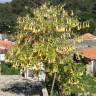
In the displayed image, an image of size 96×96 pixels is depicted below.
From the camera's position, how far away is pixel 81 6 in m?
86.4

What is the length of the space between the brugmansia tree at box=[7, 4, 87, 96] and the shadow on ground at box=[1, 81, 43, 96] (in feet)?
11.9

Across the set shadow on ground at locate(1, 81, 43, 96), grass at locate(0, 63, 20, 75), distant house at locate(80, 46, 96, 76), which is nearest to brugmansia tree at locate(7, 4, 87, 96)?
shadow on ground at locate(1, 81, 43, 96)

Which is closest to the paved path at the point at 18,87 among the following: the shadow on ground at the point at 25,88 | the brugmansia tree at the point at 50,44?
the shadow on ground at the point at 25,88

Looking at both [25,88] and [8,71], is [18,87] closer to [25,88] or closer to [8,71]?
[25,88]

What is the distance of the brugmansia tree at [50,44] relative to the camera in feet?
48.5

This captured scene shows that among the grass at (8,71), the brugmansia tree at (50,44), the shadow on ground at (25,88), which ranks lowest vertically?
the shadow on ground at (25,88)

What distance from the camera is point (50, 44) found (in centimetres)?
1465

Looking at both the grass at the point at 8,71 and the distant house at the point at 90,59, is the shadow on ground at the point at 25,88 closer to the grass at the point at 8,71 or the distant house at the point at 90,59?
the grass at the point at 8,71

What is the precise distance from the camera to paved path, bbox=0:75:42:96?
19219 millimetres

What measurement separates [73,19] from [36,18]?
1.25 meters

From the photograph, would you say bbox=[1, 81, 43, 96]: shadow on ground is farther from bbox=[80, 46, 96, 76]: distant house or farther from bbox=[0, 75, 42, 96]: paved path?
bbox=[80, 46, 96, 76]: distant house

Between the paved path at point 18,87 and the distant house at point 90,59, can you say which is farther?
the distant house at point 90,59

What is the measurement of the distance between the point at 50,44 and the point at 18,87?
682 centimetres

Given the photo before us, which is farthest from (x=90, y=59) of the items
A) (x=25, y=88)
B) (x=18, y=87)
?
(x=25, y=88)
